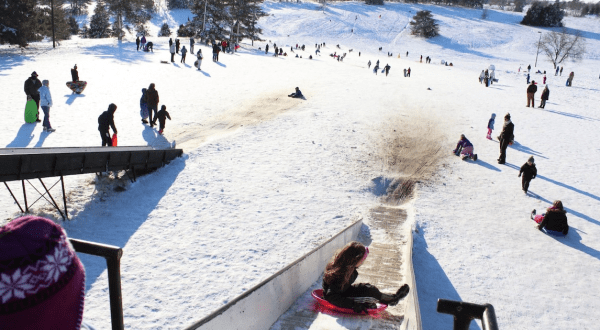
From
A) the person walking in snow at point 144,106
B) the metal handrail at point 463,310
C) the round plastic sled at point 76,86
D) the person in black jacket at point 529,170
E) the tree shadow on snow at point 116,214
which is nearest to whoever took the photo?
the metal handrail at point 463,310

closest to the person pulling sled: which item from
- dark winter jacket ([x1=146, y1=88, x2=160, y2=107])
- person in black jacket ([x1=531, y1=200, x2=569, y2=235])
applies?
person in black jacket ([x1=531, y1=200, x2=569, y2=235])

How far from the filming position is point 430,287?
28.6ft

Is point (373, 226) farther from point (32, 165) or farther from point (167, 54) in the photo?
point (167, 54)

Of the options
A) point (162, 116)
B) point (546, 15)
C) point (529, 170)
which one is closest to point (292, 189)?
point (162, 116)

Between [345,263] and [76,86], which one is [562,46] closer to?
[76,86]

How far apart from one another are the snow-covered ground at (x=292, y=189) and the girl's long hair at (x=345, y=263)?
8.49 feet

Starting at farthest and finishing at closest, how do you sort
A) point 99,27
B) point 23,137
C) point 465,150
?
point 99,27 < point 465,150 < point 23,137

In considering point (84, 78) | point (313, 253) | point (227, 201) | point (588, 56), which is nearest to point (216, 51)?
point (84, 78)

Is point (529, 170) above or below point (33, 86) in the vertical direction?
below

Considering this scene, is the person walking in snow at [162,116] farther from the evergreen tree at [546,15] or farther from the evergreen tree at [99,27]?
the evergreen tree at [546,15]

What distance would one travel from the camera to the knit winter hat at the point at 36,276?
4.62 feet

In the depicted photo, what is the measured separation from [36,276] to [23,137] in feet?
48.3

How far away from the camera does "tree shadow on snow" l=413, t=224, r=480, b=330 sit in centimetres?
757

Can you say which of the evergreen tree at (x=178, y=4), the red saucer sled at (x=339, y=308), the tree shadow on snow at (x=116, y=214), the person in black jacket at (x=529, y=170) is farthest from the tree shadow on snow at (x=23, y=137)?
the evergreen tree at (x=178, y=4)
